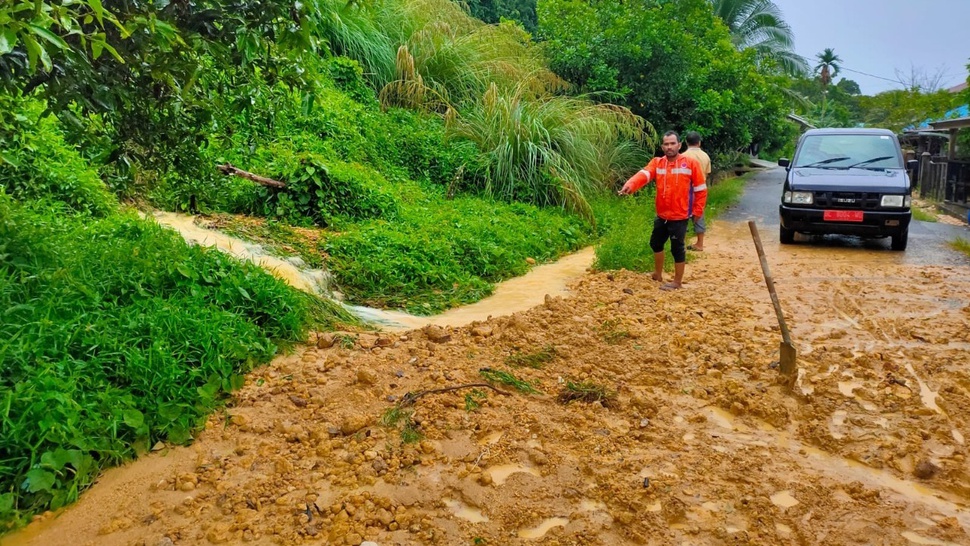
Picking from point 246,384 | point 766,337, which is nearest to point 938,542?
point 766,337

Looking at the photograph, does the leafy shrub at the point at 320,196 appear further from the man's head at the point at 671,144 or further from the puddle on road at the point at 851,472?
the puddle on road at the point at 851,472

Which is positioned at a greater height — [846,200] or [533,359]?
[846,200]

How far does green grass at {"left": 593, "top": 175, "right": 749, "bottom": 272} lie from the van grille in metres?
1.98

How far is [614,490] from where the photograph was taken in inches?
141

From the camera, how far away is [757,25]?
28703 mm

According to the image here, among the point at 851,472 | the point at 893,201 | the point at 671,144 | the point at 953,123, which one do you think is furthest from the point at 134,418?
the point at 953,123

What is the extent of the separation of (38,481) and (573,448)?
8.38ft

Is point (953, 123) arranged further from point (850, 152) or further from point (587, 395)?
point (587, 395)

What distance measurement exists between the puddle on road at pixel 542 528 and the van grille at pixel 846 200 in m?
8.34

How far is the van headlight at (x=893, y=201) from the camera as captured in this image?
32.7 feet

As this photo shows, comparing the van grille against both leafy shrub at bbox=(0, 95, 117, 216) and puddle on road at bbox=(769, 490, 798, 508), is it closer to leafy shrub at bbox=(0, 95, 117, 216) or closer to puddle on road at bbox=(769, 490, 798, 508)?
puddle on road at bbox=(769, 490, 798, 508)

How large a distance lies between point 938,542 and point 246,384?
371cm

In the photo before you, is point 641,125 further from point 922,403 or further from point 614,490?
point 614,490

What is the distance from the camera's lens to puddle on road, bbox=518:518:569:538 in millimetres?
3277
